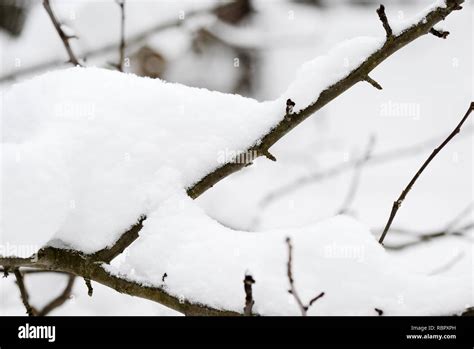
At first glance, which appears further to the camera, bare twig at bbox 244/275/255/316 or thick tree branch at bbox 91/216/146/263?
thick tree branch at bbox 91/216/146/263

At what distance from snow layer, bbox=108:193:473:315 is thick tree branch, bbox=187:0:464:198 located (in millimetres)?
85

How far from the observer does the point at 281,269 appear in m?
1.00

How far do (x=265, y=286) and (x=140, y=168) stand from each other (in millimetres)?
325

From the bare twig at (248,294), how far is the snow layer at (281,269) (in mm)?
60

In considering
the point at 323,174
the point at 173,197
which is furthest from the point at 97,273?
the point at 323,174

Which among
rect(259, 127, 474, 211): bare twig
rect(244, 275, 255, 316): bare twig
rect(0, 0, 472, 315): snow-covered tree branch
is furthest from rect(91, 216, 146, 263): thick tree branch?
rect(259, 127, 474, 211): bare twig

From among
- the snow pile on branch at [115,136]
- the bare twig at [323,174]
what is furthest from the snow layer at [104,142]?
the bare twig at [323,174]

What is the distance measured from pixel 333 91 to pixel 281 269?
1.17 feet

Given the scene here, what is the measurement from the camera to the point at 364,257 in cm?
100

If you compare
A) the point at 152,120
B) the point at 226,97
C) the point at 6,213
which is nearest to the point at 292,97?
the point at 226,97

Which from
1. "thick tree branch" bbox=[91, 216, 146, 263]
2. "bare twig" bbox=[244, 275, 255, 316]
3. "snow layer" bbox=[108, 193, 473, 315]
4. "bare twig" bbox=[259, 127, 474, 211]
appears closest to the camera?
"bare twig" bbox=[244, 275, 255, 316]

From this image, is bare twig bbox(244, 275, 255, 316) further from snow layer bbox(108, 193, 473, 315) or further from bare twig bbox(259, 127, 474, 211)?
bare twig bbox(259, 127, 474, 211)

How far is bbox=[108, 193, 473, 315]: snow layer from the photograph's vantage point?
3.15 feet

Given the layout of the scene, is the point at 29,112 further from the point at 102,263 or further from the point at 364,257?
the point at 364,257
